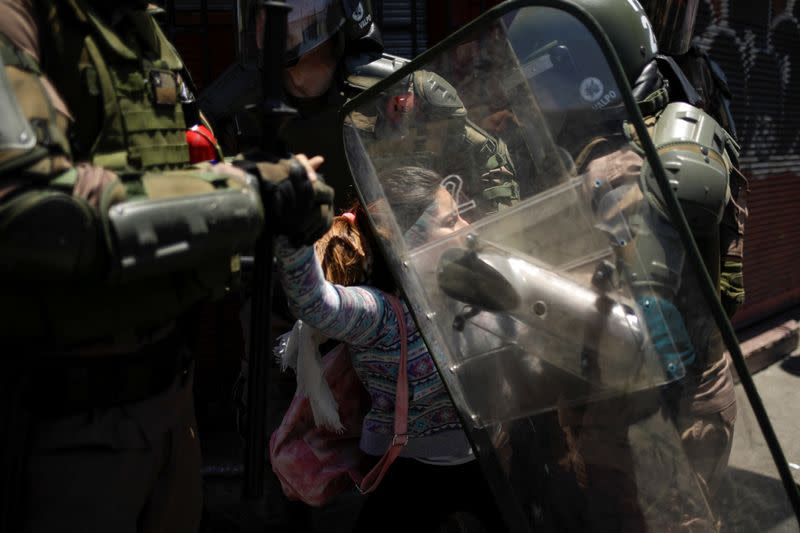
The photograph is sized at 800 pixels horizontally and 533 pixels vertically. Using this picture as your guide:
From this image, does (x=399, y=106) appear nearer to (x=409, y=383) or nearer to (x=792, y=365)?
(x=409, y=383)

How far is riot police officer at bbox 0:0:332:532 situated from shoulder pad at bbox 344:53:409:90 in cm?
120

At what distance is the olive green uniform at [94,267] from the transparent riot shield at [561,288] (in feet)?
1.54

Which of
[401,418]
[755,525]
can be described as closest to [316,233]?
[401,418]

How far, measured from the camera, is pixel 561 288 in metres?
1.42

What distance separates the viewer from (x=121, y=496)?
1.39 m

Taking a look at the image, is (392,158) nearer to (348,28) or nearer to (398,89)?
(398,89)

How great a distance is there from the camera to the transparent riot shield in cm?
130

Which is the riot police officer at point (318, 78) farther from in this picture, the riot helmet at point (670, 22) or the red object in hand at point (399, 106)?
the riot helmet at point (670, 22)

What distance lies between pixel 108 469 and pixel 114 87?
2.30ft

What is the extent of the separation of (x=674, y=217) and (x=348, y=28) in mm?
1805

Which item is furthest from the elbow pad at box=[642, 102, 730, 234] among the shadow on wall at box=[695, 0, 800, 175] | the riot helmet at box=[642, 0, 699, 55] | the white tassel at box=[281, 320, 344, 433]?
the shadow on wall at box=[695, 0, 800, 175]

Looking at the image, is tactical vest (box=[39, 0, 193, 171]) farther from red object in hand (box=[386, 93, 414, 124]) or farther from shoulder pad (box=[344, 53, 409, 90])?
shoulder pad (box=[344, 53, 409, 90])

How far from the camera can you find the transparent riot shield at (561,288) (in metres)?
1.30

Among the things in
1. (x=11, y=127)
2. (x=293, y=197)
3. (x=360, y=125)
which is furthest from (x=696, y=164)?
(x=11, y=127)
